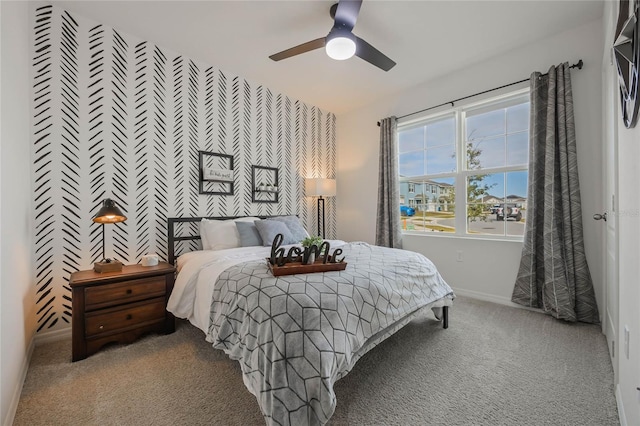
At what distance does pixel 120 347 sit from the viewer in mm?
2143

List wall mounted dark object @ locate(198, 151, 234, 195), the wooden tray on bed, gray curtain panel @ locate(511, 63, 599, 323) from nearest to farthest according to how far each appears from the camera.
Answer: the wooden tray on bed
gray curtain panel @ locate(511, 63, 599, 323)
wall mounted dark object @ locate(198, 151, 234, 195)

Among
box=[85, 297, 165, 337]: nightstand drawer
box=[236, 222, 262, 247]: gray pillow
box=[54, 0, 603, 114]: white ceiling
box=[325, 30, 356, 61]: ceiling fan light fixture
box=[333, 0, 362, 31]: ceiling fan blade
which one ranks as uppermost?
box=[54, 0, 603, 114]: white ceiling

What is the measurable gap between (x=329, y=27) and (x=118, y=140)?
227 centimetres

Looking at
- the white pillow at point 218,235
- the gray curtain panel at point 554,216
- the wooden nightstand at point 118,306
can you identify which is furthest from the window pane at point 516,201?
the wooden nightstand at point 118,306

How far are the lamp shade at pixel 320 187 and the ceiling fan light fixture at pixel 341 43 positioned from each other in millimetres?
2033

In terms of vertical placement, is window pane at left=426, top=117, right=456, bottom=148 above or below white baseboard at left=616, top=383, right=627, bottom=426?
above

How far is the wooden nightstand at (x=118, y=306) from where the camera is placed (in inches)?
78.0

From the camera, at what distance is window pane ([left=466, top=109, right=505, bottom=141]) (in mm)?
3187

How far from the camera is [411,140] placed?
3959 mm

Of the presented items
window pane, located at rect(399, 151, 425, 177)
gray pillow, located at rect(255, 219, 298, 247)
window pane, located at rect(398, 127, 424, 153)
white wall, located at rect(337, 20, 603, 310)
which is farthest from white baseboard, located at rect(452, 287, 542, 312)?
gray pillow, located at rect(255, 219, 298, 247)

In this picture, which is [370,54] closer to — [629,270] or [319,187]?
[319,187]

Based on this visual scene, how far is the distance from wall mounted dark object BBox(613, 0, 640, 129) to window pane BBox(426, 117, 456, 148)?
7.27ft

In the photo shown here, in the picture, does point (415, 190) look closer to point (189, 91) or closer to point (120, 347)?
point (189, 91)

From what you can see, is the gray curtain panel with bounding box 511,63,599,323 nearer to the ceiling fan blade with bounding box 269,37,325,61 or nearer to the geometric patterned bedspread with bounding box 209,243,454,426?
the geometric patterned bedspread with bounding box 209,243,454,426
